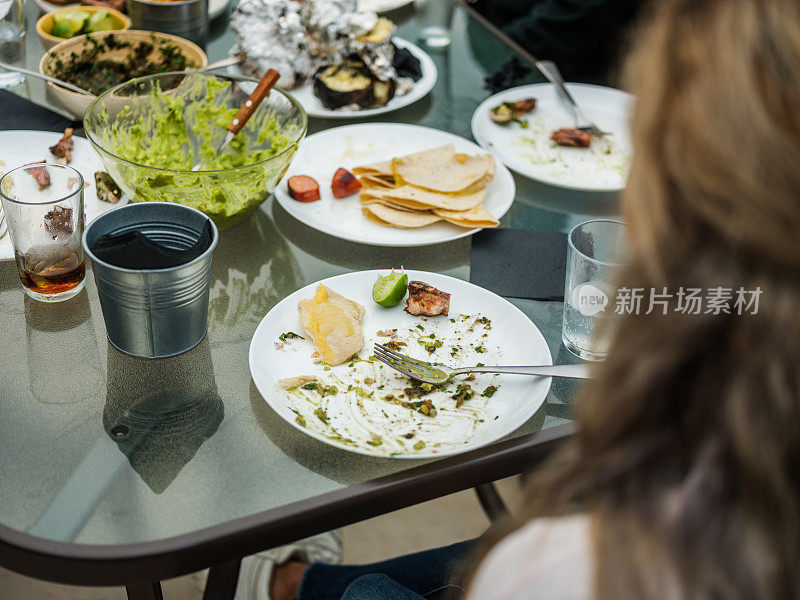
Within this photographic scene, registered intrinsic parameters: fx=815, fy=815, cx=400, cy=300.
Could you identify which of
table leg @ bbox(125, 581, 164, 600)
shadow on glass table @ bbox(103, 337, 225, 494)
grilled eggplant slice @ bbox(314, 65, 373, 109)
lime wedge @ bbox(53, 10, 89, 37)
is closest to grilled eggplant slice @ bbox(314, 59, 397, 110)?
grilled eggplant slice @ bbox(314, 65, 373, 109)

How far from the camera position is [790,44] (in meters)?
0.47

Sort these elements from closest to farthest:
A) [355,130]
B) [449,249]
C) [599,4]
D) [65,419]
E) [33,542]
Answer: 1. [33,542]
2. [65,419]
3. [449,249]
4. [355,130]
5. [599,4]

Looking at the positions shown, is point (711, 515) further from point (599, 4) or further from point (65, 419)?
point (599, 4)

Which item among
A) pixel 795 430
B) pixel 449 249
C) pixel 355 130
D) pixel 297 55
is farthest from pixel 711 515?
pixel 297 55

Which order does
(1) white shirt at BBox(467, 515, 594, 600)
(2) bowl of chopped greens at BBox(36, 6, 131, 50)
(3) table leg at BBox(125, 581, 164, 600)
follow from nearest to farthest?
(1) white shirt at BBox(467, 515, 594, 600) → (3) table leg at BBox(125, 581, 164, 600) → (2) bowl of chopped greens at BBox(36, 6, 131, 50)

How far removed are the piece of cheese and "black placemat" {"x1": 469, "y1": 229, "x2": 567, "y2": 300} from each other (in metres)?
0.25

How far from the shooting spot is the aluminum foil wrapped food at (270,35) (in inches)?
68.8

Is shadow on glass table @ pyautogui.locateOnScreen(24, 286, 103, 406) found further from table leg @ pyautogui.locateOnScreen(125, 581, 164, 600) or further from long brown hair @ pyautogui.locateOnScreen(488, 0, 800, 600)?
long brown hair @ pyautogui.locateOnScreen(488, 0, 800, 600)

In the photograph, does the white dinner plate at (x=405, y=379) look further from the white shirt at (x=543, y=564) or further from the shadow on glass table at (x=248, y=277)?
the white shirt at (x=543, y=564)

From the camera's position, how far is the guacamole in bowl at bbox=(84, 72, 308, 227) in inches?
52.2

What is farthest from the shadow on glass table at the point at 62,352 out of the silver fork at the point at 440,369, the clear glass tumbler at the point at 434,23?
the clear glass tumbler at the point at 434,23

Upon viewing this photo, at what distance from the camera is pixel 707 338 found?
1.77ft

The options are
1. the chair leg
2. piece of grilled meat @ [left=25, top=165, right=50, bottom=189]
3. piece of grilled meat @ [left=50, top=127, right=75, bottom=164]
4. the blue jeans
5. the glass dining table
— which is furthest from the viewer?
the chair leg

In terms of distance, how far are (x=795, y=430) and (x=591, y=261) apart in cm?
65
